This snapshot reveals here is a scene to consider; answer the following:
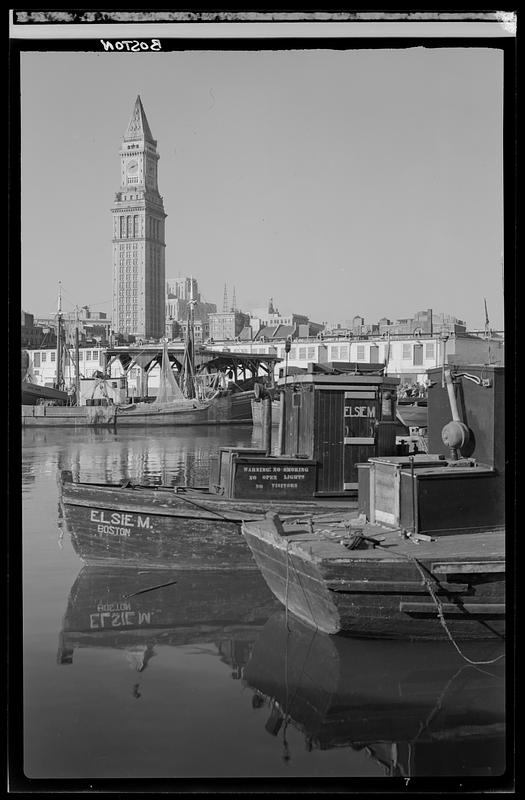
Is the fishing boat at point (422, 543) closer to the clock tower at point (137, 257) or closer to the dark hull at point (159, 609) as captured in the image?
the dark hull at point (159, 609)

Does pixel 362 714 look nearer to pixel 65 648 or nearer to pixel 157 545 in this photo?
pixel 65 648

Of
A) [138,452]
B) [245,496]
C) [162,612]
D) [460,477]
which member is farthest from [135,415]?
[460,477]

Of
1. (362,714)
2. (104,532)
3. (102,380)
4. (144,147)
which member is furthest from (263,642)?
(144,147)

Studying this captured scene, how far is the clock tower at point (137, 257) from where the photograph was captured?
14512 centimetres

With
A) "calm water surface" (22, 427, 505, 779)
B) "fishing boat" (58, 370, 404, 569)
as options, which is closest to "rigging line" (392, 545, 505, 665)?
"calm water surface" (22, 427, 505, 779)

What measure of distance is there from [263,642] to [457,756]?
4151mm

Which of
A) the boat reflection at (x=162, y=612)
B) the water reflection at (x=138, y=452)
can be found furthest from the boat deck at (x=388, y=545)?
the water reflection at (x=138, y=452)

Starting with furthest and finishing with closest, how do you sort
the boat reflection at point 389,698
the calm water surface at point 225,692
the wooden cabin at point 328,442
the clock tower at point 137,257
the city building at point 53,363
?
1. the clock tower at point 137,257
2. the city building at point 53,363
3. the wooden cabin at point 328,442
4. the boat reflection at point 389,698
5. the calm water surface at point 225,692

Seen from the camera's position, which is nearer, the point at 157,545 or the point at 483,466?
the point at 483,466

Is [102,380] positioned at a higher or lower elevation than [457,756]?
higher

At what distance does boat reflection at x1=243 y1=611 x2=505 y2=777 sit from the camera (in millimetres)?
7910

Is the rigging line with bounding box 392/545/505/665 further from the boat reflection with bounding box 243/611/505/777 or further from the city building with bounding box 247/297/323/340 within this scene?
the city building with bounding box 247/297/323/340

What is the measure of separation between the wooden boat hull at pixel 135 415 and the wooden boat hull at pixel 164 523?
166 ft

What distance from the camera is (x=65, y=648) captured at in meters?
11.1
